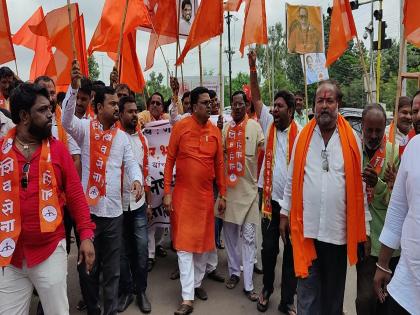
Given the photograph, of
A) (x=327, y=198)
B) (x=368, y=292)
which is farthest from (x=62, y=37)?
(x=368, y=292)

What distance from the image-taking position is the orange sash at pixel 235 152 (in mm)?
4582

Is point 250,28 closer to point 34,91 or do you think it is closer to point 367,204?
point 367,204

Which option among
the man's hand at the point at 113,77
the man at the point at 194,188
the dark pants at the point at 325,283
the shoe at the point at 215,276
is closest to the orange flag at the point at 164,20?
the man's hand at the point at 113,77

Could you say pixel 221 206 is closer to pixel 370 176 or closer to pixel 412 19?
pixel 370 176

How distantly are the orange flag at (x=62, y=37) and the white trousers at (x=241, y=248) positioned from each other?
2.45 metres

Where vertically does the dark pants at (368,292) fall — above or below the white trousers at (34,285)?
below

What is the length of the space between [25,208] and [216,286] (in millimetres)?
2643

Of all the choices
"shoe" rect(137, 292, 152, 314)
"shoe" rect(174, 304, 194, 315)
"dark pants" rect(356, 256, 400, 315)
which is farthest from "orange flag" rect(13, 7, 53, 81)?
"dark pants" rect(356, 256, 400, 315)

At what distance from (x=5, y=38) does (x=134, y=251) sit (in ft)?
7.89

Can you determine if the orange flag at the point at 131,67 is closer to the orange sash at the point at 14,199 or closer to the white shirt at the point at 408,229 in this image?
the orange sash at the point at 14,199

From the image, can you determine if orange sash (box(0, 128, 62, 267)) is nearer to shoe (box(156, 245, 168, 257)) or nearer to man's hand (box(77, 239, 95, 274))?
man's hand (box(77, 239, 95, 274))

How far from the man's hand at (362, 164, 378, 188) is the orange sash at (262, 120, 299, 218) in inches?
43.4

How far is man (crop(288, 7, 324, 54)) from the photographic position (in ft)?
17.5

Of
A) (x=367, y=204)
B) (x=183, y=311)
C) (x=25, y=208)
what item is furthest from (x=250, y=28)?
(x=25, y=208)
